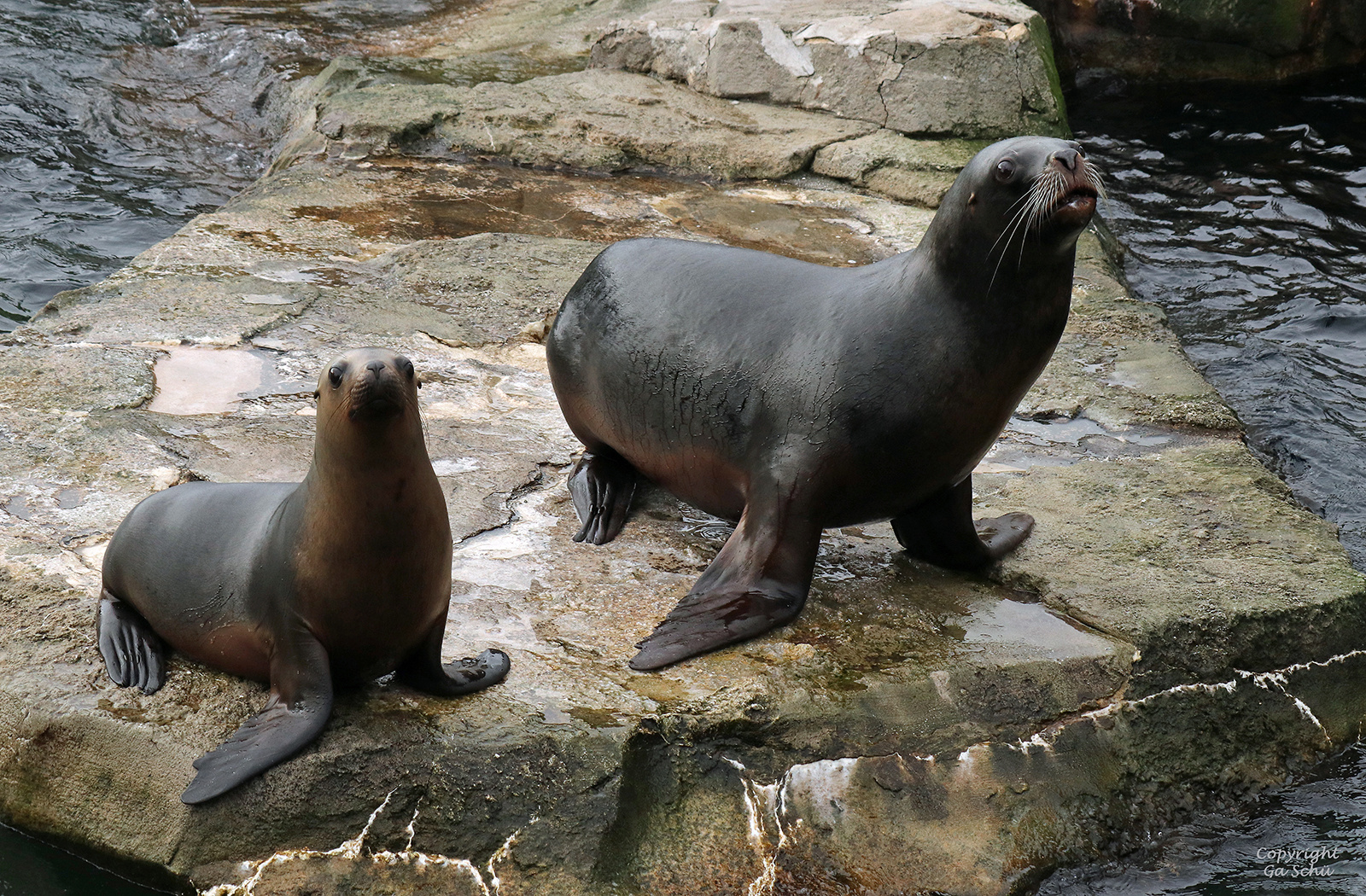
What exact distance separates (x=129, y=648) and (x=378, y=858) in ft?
2.86

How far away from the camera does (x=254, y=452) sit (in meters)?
4.55

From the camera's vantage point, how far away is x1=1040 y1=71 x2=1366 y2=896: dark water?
3518 millimetres

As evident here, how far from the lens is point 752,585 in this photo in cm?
365

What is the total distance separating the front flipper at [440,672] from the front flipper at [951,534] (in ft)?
4.59

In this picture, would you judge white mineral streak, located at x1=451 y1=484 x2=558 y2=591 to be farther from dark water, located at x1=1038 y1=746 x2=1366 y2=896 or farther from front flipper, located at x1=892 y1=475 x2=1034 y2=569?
dark water, located at x1=1038 y1=746 x2=1366 y2=896

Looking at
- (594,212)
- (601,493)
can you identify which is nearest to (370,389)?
(601,493)

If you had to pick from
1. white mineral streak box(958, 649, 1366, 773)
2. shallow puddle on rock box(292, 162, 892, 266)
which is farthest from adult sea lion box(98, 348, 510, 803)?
shallow puddle on rock box(292, 162, 892, 266)

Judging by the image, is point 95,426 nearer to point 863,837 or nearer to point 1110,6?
point 863,837

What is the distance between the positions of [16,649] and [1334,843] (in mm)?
3511

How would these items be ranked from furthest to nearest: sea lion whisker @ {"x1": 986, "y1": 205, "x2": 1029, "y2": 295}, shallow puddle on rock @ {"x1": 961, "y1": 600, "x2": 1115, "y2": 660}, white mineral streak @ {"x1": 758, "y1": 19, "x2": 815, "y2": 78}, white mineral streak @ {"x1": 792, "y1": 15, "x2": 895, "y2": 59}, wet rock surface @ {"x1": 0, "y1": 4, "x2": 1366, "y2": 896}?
1. white mineral streak @ {"x1": 758, "y1": 19, "x2": 815, "y2": 78}
2. white mineral streak @ {"x1": 792, "y1": 15, "x2": 895, "y2": 59}
3. shallow puddle on rock @ {"x1": 961, "y1": 600, "x2": 1115, "y2": 660}
4. sea lion whisker @ {"x1": 986, "y1": 205, "x2": 1029, "y2": 295}
5. wet rock surface @ {"x1": 0, "y1": 4, "x2": 1366, "y2": 896}

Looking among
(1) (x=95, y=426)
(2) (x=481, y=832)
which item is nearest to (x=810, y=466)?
(2) (x=481, y=832)

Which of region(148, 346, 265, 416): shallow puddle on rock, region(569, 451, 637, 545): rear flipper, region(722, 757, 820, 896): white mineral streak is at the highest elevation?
region(148, 346, 265, 416): shallow puddle on rock

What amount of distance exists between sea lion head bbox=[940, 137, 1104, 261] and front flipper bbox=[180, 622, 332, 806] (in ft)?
6.65

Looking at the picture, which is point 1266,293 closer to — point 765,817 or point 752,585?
Result: point 752,585
